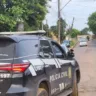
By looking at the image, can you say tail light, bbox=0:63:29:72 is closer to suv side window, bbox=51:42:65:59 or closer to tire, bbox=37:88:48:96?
tire, bbox=37:88:48:96

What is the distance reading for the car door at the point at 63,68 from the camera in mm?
7420

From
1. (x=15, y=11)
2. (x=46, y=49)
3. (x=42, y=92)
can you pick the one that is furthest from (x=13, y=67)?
(x=15, y=11)

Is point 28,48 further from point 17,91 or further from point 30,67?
point 17,91

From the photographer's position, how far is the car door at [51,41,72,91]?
24.3ft

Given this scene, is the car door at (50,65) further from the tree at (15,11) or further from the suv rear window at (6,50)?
the tree at (15,11)

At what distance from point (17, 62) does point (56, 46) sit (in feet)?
7.95

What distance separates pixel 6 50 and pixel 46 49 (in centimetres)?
131

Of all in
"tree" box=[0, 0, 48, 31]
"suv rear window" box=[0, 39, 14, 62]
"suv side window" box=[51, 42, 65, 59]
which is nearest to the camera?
"suv rear window" box=[0, 39, 14, 62]

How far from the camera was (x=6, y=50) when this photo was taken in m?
5.82

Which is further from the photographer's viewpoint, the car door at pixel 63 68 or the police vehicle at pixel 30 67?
the car door at pixel 63 68

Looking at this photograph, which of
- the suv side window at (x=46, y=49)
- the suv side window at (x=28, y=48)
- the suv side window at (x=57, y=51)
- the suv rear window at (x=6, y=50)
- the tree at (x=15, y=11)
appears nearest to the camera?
the suv rear window at (x=6, y=50)

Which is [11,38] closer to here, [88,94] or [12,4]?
[88,94]

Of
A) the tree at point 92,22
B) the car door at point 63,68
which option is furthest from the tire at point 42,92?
the tree at point 92,22

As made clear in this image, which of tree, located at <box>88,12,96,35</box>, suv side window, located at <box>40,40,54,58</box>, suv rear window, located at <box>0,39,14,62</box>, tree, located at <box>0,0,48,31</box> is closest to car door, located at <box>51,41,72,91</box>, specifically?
suv side window, located at <box>40,40,54,58</box>
